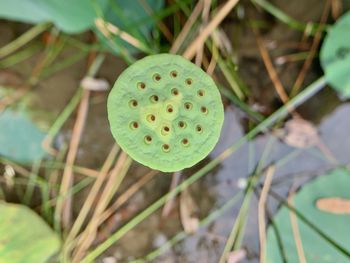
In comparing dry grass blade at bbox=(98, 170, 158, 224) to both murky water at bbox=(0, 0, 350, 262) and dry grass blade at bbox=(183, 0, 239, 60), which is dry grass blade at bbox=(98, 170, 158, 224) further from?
dry grass blade at bbox=(183, 0, 239, 60)

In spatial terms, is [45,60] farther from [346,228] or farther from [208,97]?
[346,228]

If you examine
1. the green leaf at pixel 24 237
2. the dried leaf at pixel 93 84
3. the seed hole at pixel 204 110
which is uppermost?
the dried leaf at pixel 93 84

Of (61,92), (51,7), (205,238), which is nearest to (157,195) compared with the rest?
(205,238)

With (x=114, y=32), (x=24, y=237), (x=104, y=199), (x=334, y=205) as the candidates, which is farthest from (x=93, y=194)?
(x=334, y=205)

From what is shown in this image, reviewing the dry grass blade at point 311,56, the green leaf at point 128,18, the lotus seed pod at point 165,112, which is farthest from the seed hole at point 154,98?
the dry grass blade at point 311,56

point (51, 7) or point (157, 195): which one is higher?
point (51, 7)

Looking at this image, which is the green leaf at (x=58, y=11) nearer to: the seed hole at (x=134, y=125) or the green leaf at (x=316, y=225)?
the seed hole at (x=134, y=125)
